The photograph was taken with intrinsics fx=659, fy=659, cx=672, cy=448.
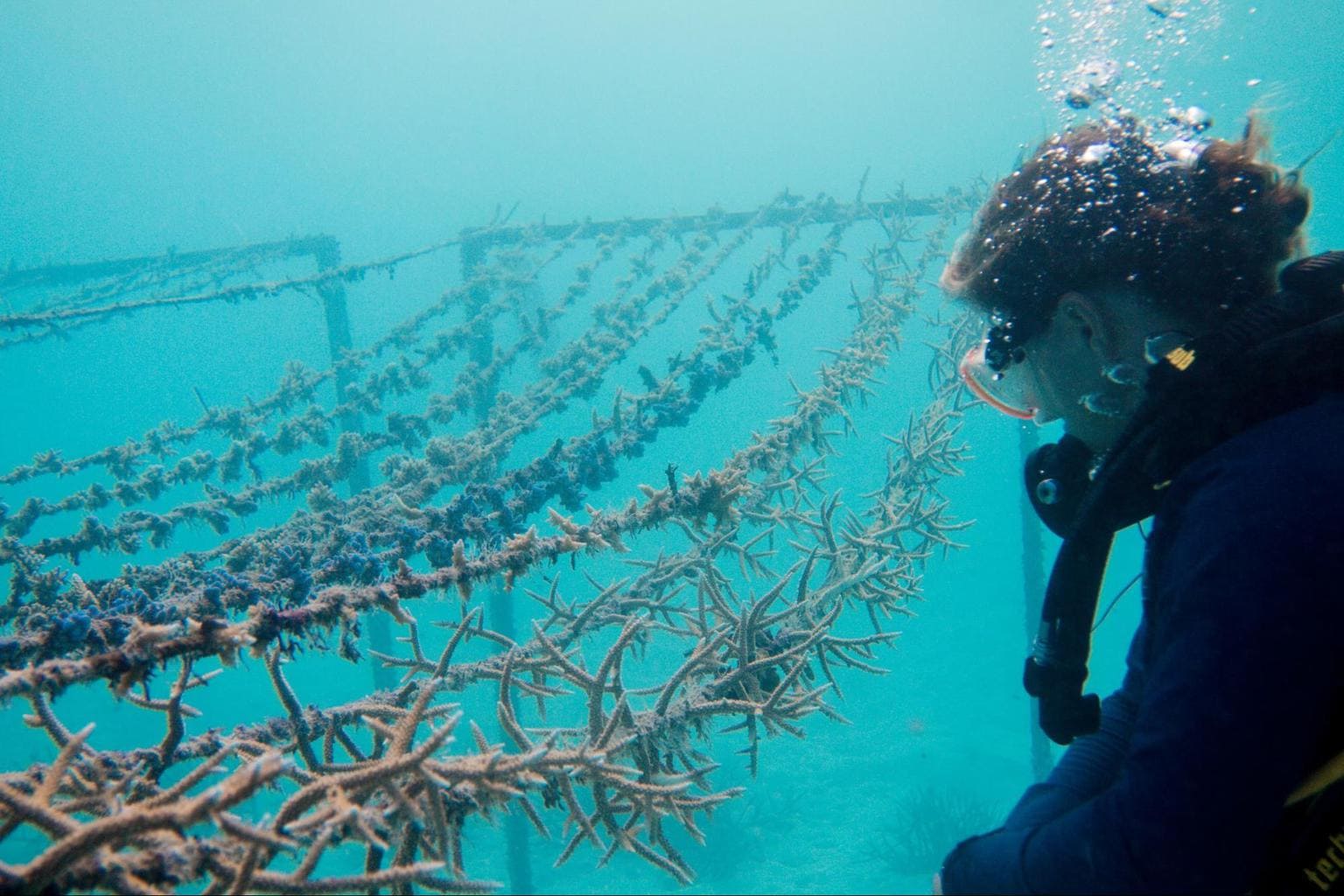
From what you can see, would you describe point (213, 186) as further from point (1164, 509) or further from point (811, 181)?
point (1164, 509)

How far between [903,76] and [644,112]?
6149 cm

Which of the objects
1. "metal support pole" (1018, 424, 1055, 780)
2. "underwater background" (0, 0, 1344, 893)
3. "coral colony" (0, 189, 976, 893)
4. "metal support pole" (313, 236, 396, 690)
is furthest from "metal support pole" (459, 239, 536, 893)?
"underwater background" (0, 0, 1344, 893)

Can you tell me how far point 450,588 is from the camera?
286cm

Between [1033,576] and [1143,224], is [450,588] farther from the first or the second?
[1033,576]

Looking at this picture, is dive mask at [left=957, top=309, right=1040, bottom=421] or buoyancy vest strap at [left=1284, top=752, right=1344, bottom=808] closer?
buoyancy vest strap at [left=1284, top=752, right=1344, bottom=808]

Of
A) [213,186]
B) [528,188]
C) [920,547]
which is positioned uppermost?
[213,186]

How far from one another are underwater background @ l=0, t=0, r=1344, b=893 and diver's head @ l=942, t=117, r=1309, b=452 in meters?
20.3

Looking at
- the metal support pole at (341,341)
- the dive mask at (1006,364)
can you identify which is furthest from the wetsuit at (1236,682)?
the metal support pole at (341,341)

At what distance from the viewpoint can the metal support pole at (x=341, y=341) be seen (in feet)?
32.3

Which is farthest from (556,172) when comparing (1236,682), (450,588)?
(1236,682)

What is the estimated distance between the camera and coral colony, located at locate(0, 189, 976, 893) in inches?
69.8

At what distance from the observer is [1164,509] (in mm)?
1376

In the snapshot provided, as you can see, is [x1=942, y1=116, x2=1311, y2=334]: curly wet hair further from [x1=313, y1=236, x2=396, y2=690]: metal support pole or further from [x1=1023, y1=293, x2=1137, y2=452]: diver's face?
[x1=313, y1=236, x2=396, y2=690]: metal support pole

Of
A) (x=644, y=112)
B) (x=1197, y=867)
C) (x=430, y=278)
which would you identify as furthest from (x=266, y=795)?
(x=644, y=112)
